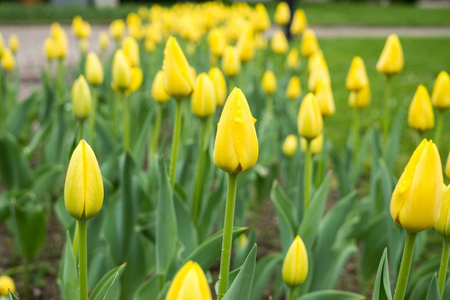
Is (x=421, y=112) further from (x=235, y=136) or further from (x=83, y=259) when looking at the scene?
(x=83, y=259)

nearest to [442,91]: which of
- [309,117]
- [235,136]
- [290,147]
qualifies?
[309,117]

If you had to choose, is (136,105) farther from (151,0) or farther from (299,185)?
(151,0)

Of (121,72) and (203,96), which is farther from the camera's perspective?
(121,72)

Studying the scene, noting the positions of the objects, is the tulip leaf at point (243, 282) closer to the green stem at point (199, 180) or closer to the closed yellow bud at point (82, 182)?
the closed yellow bud at point (82, 182)

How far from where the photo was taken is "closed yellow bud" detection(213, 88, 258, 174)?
1027 mm

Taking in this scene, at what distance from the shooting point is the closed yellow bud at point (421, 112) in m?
1.88

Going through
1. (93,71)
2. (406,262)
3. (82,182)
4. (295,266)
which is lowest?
(295,266)

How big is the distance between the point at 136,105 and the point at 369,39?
9264mm

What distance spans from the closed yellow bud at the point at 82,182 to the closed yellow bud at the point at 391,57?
1.48m

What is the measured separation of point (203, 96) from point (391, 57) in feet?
2.97

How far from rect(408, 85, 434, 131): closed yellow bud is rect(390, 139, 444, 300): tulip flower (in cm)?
90

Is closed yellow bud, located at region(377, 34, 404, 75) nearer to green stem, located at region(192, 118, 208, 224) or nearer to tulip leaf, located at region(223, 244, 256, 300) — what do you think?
green stem, located at region(192, 118, 208, 224)

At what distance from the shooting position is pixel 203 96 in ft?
5.60

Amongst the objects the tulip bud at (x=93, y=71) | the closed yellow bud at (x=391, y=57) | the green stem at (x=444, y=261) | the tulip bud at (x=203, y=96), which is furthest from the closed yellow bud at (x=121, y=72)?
the green stem at (x=444, y=261)
